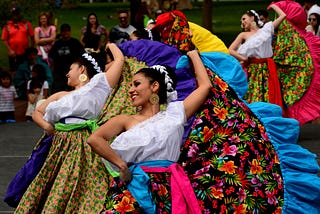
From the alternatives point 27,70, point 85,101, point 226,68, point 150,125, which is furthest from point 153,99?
point 27,70

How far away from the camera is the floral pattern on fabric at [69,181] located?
25.7 ft

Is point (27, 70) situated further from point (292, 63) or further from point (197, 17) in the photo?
point (197, 17)

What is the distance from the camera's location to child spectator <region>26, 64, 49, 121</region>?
→ 55.0 ft

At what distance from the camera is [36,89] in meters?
16.8

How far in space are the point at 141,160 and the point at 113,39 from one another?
9.83m

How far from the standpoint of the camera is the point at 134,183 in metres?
6.00

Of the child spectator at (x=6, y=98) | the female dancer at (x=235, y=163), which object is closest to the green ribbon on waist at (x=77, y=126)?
the female dancer at (x=235, y=163)

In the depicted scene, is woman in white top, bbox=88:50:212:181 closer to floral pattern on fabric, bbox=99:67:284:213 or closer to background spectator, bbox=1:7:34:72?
floral pattern on fabric, bbox=99:67:284:213

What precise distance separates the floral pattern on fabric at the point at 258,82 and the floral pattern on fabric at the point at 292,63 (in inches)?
13.9

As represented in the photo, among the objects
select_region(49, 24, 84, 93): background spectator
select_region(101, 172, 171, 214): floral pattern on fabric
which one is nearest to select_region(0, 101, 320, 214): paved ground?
select_region(49, 24, 84, 93): background spectator

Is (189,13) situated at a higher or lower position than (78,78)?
lower

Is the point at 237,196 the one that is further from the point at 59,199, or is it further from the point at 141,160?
the point at 59,199

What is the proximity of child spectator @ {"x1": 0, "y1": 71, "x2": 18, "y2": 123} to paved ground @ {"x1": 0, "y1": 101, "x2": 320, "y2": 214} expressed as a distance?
202 mm

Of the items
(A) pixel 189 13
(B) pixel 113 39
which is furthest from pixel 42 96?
(A) pixel 189 13
